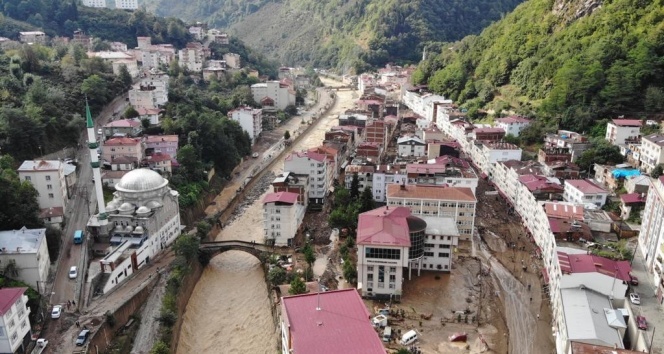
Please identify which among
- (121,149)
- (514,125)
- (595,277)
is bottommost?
(595,277)

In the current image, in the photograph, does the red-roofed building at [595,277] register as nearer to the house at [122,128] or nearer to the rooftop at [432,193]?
the rooftop at [432,193]

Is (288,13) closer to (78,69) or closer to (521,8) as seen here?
(521,8)

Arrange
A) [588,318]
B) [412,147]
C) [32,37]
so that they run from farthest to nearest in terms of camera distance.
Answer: [32,37]
[412,147]
[588,318]

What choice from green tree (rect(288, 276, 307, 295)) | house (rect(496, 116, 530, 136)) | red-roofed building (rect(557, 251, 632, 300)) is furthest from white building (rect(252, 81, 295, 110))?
red-roofed building (rect(557, 251, 632, 300))

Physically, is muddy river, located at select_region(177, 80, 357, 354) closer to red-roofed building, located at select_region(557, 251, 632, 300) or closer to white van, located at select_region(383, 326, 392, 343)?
white van, located at select_region(383, 326, 392, 343)

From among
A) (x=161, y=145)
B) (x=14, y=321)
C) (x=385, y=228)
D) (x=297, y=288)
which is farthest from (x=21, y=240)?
(x=385, y=228)

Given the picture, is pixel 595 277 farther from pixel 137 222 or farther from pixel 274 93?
pixel 274 93
